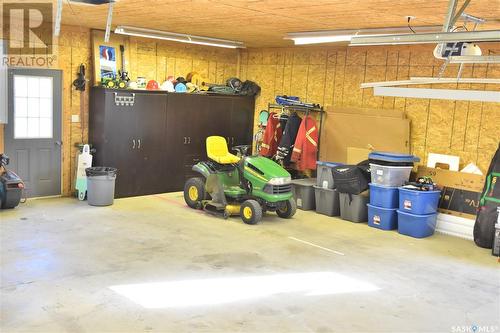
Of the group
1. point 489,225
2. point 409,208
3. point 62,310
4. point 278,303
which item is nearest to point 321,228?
point 409,208

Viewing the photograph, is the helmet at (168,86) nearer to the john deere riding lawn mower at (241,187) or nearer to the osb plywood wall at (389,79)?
the john deere riding lawn mower at (241,187)

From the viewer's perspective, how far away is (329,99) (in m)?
9.42

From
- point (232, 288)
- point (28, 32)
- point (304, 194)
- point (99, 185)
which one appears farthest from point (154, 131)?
point (232, 288)

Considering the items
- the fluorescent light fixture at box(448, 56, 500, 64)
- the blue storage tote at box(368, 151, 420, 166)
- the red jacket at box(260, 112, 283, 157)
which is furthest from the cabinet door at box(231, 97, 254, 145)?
the fluorescent light fixture at box(448, 56, 500, 64)

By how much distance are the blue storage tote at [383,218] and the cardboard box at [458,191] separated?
2.52 feet

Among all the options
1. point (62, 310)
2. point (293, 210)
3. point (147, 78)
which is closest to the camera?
point (62, 310)

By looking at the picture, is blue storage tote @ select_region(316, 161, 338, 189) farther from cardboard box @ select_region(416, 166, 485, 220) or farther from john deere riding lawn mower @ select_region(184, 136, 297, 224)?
cardboard box @ select_region(416, 166, 485, 220)

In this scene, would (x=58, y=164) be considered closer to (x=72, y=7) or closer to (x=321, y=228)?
(x=72, y=7)

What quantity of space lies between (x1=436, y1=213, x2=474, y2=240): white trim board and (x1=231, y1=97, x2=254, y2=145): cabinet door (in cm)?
441

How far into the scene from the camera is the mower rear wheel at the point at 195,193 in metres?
8.12

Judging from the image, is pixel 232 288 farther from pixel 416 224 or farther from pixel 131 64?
pixel 131 64

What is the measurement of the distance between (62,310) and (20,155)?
15.1 ft

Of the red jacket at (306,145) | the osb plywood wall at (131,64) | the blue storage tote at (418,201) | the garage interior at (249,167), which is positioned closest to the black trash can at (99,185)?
the garage interior at (249,167)

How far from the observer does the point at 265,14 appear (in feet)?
19.8
